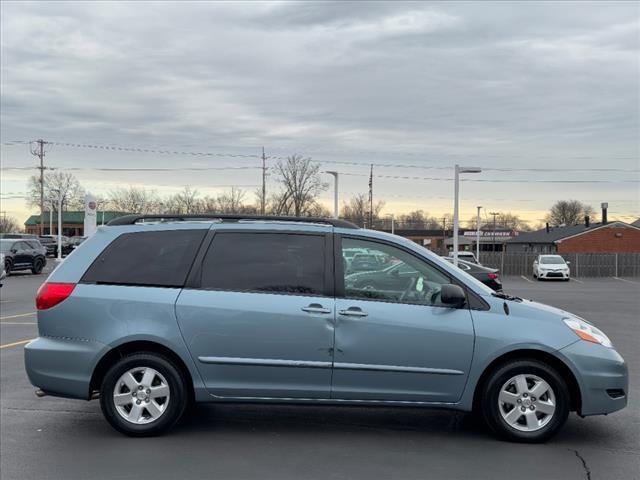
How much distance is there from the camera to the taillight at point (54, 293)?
17.3 feet

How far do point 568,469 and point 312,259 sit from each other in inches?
98.5

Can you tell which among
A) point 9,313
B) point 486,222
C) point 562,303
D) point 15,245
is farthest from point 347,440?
point 486,222

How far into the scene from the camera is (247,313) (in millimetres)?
5125

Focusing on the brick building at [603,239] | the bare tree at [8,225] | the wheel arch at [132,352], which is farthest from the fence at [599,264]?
the bare tree at [8,225]

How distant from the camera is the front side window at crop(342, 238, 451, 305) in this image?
5223mm

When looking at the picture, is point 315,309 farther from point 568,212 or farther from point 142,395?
point 568,212

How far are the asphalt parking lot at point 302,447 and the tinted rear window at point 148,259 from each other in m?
1.31

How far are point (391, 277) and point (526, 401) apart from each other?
1.46m

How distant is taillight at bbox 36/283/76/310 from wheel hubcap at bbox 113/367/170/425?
84 centimetres

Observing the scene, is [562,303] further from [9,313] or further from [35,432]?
[35,432]

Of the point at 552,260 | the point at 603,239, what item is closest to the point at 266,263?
the point at 552,260

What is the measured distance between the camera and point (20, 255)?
105 ft

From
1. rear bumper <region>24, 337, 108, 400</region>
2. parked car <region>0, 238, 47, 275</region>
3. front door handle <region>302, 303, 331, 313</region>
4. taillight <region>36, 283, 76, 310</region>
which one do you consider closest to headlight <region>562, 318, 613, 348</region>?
front door handle <region>302, 303, 331, 313</region>

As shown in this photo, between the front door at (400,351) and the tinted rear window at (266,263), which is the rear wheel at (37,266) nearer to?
the tinted rear window at (266,263)
